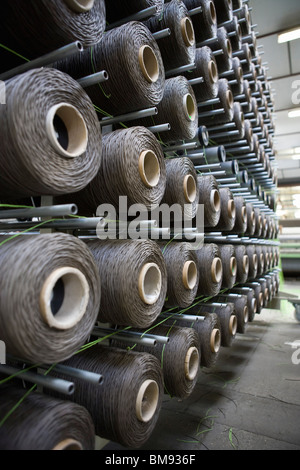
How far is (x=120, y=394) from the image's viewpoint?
0.88 meters

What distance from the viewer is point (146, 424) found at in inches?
37.6

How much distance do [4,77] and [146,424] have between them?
1030 mm

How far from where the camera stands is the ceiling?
2795 millimetres

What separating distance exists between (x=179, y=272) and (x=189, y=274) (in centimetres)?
10

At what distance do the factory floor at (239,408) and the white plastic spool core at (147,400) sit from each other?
0.41 meters

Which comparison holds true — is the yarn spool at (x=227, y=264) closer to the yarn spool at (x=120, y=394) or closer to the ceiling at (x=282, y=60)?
the yarn spool at (x=120, y=394)

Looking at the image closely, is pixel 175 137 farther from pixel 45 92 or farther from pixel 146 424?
pixel 146 424

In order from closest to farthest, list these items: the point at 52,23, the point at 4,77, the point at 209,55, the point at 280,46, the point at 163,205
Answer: the point at 52,23, the point at 4,77, the point at 163,205, the point at 209,55, the point at 280,46

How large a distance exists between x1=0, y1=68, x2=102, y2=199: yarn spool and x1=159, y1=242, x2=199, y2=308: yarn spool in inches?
22.4

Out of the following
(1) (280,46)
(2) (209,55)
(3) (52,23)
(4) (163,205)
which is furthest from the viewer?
(1) (280,46)

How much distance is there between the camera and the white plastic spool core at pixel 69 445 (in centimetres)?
64

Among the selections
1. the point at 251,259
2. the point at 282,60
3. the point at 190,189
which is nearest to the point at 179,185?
the point at 190,189

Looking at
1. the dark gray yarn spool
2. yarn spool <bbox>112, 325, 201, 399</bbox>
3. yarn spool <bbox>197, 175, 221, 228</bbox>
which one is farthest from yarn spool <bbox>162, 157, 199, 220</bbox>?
yarn spool <bbox>112, 325, 201, 399</bbox>
